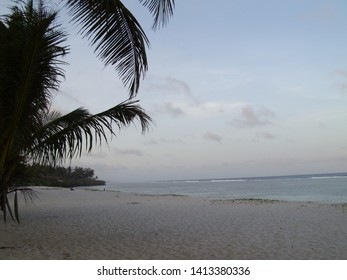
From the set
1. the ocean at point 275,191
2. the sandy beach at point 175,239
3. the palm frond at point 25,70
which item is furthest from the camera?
the ocean at point 275,191

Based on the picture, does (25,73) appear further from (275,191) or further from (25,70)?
(275,191)

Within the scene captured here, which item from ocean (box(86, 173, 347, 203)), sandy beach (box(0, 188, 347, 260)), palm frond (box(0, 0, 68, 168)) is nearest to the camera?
palm frond (box(0, 0, 68, 168))

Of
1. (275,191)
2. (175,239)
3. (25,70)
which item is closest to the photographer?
(25,70)

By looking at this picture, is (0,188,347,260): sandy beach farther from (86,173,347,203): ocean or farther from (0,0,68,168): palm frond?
(86,173,347,203): ocean

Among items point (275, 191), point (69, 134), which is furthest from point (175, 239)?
point (275, 191)

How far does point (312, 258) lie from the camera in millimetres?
6031

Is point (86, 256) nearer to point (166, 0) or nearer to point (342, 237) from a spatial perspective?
point (166, 0)

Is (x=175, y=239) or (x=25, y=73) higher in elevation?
(x=25, y=73)

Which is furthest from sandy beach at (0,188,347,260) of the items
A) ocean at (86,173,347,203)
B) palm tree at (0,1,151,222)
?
ocean at (86,173,347,203)

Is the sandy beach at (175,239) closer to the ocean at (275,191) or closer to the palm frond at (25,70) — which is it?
the palm frond at (25,70)

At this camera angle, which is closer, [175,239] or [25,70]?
[25,70]

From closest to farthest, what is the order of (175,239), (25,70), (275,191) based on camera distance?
(25,70), (175,239), (275,191)

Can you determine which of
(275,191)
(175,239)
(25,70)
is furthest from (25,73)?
(275,191)

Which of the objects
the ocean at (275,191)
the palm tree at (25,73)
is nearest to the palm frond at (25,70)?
the palm tree at (25,73)
